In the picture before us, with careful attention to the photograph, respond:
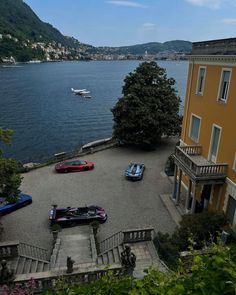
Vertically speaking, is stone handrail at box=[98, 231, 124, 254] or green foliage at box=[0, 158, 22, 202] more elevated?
green foliage at box=[0, 158, 22, 202]

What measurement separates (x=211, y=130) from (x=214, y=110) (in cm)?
138

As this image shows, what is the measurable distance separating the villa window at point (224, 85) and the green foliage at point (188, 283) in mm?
13882

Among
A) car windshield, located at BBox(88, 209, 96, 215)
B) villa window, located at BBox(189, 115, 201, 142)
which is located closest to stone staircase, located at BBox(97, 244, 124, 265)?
car windshield, located at BBox(88, 209, 96, 215)

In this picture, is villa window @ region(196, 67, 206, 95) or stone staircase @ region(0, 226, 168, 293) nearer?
stone staircase @ region(0, 226, 168, 293)

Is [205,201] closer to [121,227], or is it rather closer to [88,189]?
[121,227]

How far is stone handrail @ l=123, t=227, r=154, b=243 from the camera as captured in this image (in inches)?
633

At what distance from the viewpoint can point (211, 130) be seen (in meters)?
19.0

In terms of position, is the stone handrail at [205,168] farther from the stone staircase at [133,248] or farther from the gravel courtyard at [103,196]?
the stone staircase at [133,248]

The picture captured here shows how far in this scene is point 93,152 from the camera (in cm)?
3556

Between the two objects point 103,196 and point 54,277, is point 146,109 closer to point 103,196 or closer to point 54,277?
point 103,196

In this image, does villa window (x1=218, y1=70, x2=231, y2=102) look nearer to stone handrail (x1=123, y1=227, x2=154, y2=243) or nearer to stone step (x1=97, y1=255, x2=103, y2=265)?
stone handrail (x1=123, y1=227, x2=154, y2=243)

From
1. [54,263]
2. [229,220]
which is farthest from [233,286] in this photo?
[229,220]

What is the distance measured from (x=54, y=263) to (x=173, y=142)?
27244 millimetres

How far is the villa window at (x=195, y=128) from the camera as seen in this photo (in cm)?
2111
